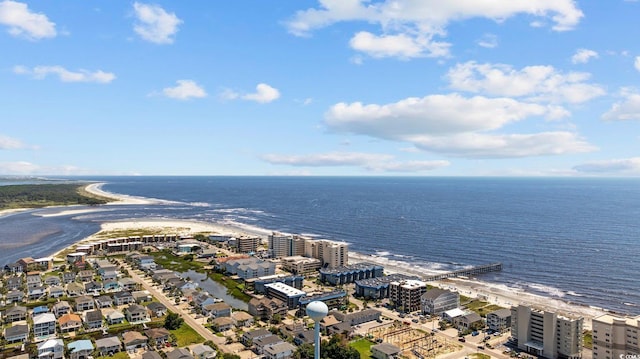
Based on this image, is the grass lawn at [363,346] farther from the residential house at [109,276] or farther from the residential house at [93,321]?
the residential house at [109,276]

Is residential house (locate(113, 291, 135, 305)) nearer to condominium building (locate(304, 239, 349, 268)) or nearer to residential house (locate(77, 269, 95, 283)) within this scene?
residential house (locate(77, 269, 95, 283))

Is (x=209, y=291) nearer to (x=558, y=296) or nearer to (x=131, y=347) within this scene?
(x=131, y=347)

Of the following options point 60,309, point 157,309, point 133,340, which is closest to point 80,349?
point 133,340

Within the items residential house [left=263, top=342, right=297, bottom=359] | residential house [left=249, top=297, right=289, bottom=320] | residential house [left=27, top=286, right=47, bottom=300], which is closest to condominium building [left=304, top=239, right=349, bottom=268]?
residential house [left=249, top=297, right=289, bottom=320]

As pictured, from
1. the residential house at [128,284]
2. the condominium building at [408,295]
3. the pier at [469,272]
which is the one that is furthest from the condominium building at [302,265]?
the residential house at [128,284]

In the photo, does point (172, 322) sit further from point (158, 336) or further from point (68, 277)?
point (68, 277)
